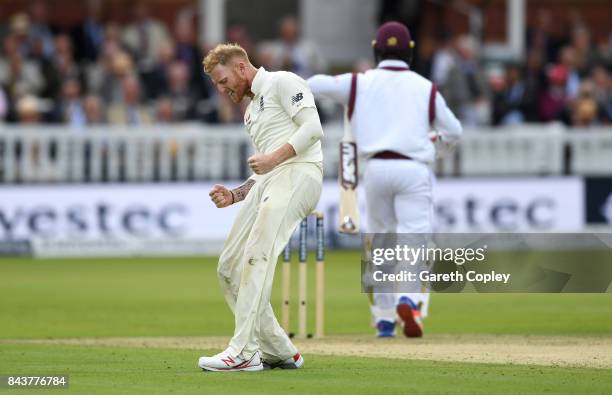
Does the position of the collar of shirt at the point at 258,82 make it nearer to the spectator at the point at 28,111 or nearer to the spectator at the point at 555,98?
the spectator at the point at 28,111

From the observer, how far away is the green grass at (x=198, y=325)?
31.9 feet

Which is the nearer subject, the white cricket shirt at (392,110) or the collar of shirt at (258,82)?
the collar of shirt at (258,82)

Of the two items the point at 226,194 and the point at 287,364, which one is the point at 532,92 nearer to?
the point at 287,364

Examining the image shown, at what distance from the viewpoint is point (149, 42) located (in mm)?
26859

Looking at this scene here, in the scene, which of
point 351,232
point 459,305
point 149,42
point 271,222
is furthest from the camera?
point 149,42

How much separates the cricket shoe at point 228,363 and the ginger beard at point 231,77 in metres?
1.79

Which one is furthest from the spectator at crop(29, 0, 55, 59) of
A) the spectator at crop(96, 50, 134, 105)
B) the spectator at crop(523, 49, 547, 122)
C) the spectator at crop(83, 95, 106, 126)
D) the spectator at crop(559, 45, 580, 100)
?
the spectator at crop(559, 45, 580, 100)

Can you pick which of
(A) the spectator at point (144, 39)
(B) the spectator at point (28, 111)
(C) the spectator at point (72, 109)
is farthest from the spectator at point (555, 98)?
(B) the spectator at point (28, 111)

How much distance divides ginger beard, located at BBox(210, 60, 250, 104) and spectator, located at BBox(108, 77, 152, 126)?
14.1 m

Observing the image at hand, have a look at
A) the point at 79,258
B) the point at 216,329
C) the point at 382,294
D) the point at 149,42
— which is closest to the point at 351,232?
the point at 382,294

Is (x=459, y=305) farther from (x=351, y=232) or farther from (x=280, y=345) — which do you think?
(x=280, y=345)

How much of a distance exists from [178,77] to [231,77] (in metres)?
14.7

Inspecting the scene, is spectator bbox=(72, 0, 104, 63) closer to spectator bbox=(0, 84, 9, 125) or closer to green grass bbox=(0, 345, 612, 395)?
spectator bbox=(0, 84, 9, 125)

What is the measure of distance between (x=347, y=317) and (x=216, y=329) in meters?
1.75
